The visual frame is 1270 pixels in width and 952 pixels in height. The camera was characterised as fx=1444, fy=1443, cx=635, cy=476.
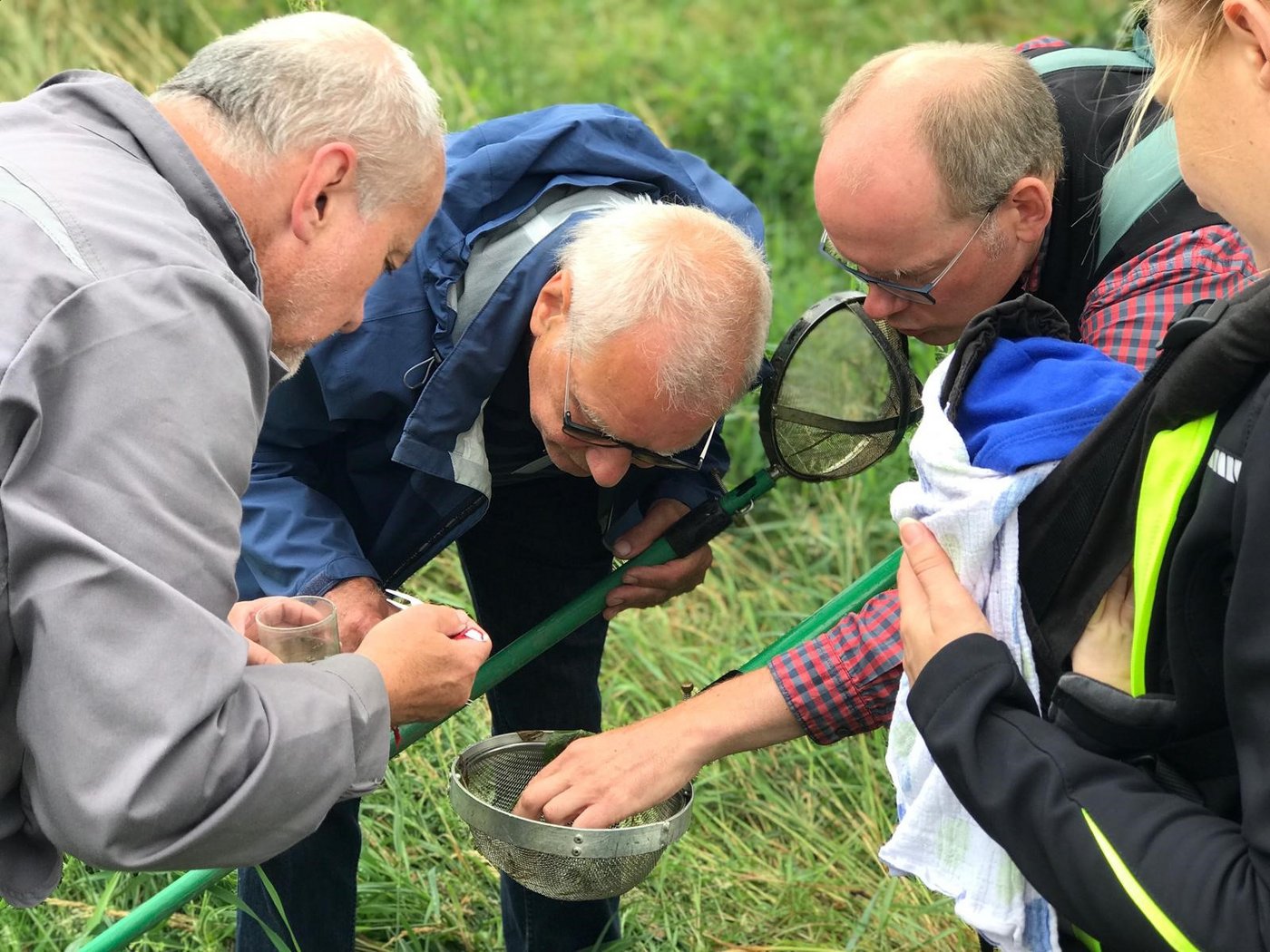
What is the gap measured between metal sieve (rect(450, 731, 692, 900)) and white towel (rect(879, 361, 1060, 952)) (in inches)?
17.0

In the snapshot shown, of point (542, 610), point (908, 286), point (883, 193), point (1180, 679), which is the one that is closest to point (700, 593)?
point (542, 610)

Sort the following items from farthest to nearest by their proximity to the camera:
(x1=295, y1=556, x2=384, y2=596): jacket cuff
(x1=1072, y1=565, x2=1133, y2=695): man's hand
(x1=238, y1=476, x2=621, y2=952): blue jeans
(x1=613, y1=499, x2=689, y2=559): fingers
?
(x1=238, y1=476, x2=621, y2=952): blue jeans < (x1=613, y1=499, x2=689, y2=559): fingers < (x1=295, y1=556, x2=384, y2=596): jacket cuff < (x1=1072, y1=565, x2=1133, y2=695): man's hand

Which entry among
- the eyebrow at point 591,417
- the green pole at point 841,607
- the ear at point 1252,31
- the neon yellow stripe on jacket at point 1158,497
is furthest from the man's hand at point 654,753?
the ear at point 1252,31

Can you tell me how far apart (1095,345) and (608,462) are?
3.02 feet

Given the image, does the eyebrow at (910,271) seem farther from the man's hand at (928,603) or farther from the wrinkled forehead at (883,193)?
the man's hand at (928,603)

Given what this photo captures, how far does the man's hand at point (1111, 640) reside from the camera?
5.36 ft

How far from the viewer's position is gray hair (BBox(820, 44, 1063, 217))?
2.31 meters


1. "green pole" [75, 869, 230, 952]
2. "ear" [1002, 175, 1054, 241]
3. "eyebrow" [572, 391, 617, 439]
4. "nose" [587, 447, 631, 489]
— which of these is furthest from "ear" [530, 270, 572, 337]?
"green pole" [75, 869, 230, 952]

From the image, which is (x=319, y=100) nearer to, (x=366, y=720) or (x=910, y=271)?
(x=366, y=720)

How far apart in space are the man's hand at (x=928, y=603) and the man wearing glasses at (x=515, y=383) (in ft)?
2.54

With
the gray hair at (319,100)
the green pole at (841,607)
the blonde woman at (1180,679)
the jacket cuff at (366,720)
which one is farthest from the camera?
the green pole at (841,607)

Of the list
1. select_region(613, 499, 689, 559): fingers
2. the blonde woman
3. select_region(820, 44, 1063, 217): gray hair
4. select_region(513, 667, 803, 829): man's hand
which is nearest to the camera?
the blonde woman

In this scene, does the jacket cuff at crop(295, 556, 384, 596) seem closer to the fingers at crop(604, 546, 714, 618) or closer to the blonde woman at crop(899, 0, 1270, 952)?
the fingers at crop(604, 546, 714, 618)

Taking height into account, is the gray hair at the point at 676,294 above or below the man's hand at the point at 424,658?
above
